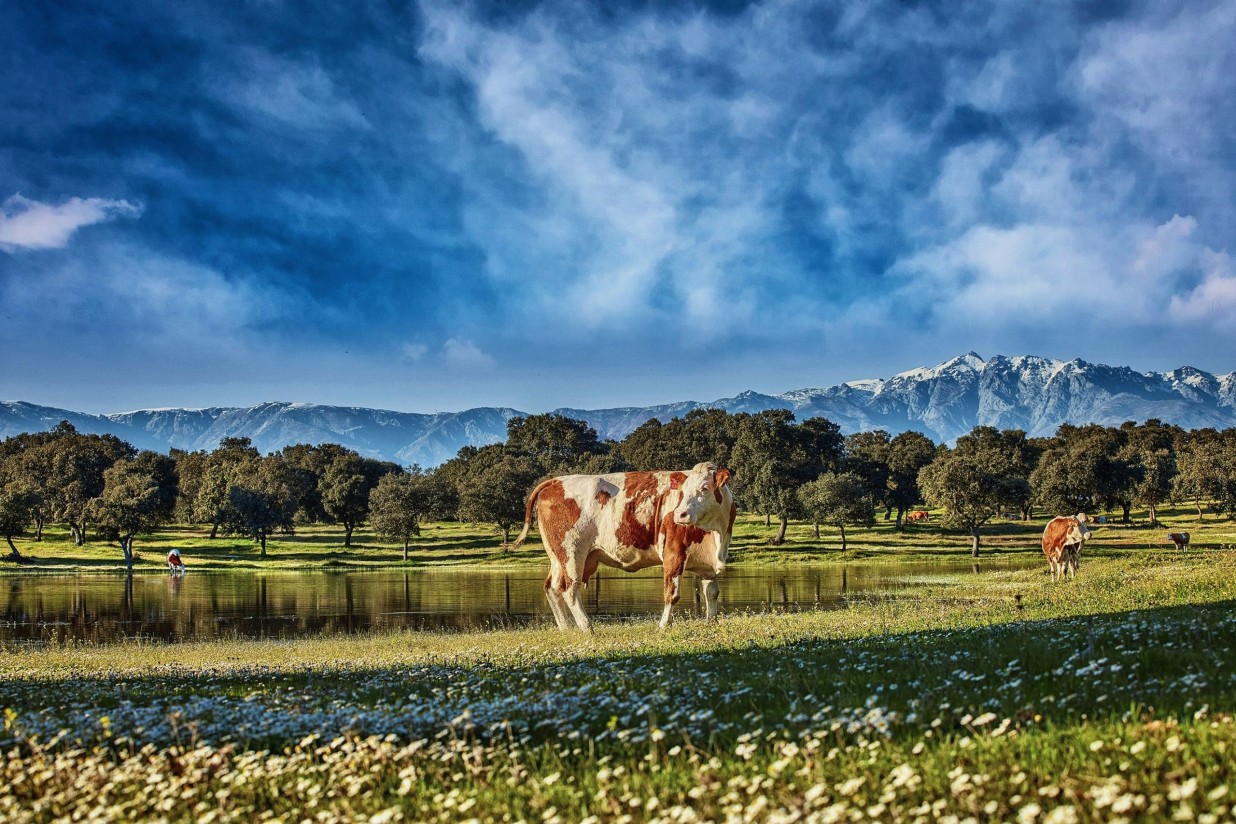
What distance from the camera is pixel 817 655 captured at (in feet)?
43.7

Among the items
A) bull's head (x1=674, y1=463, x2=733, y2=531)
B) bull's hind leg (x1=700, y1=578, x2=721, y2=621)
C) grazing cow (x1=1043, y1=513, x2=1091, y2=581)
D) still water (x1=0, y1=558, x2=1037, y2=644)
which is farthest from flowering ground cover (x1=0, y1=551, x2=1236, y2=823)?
grazing cow (x1=1043, y1=513, x2=1091, y2=581)

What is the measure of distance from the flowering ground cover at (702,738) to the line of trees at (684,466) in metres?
72.6

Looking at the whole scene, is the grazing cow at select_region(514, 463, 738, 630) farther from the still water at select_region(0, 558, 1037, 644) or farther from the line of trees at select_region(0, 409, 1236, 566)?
the line of trees at select_region(0, 409, 1236, 566)

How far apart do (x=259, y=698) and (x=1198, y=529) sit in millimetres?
96870

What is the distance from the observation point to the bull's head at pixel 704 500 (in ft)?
71.8

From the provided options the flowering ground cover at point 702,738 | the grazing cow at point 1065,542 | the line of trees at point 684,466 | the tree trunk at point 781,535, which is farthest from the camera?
the tree trunk at point 781,535

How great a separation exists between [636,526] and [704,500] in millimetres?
2304

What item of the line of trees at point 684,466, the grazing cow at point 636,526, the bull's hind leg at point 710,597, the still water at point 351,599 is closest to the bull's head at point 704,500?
the grazing cow at point 636,526

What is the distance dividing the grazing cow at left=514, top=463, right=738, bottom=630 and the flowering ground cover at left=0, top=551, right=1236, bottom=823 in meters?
7.85

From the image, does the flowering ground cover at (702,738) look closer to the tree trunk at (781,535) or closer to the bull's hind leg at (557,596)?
the bull's hind leg at (557,596)

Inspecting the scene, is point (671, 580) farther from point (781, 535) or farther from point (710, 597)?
point (781, 535)

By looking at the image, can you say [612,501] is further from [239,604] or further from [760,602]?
[239,604]

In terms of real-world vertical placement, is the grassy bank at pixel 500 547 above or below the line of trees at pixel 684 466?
below

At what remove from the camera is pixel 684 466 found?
12081 cm
